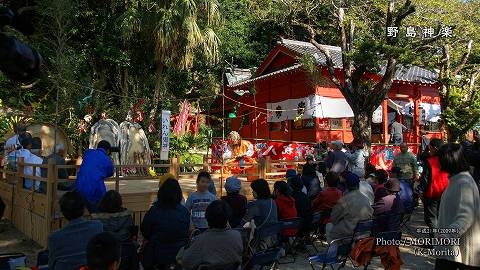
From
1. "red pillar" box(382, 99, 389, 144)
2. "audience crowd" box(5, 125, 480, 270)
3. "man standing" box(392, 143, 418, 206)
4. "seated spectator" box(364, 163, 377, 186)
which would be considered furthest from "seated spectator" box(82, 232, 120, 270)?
"red pillar" box(382, 99, 389, 144)

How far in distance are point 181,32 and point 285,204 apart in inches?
419

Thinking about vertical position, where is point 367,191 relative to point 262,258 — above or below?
above

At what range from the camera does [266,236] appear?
15.0ft

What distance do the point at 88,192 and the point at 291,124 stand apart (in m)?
12.7

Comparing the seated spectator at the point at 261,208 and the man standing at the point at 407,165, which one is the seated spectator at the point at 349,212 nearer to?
the seated spectator at the point at 261,208

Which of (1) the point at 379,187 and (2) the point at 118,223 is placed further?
(1) the point at 379,187

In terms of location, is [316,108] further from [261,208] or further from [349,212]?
[261,208]

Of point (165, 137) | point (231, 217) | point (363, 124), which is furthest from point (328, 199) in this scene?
point (363, 124)

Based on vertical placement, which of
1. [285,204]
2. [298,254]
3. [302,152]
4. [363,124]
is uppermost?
[363,124]

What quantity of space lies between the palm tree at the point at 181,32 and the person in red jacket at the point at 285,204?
10224 millimetres

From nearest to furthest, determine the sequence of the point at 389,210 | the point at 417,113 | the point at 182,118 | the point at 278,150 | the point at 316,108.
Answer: the point at 389,210, the point at 182,118, the point at 278,150, the point at 316,108, the point at 417,113

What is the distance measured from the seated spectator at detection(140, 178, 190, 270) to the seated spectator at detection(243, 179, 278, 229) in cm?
100

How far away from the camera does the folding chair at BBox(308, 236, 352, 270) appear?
14.4ft

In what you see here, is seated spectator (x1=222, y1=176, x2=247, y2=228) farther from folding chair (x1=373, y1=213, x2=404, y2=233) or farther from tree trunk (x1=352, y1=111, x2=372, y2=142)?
tree trunk (x1=352, y1=111, x2=372, y2=142)
